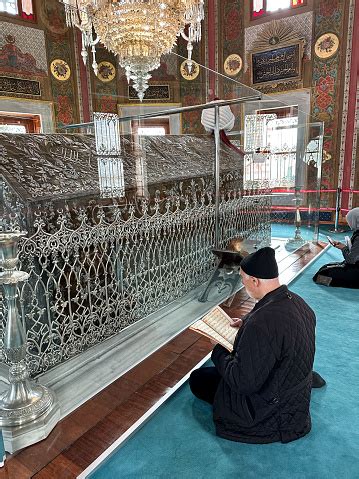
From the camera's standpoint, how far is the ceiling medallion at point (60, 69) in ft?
21.9

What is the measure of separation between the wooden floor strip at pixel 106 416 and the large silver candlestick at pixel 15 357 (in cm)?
12

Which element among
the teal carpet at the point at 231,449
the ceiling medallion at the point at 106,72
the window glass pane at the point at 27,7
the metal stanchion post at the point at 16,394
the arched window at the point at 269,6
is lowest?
the teal carpet at the point at 231,449

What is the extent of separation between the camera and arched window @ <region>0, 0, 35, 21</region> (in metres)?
4.78

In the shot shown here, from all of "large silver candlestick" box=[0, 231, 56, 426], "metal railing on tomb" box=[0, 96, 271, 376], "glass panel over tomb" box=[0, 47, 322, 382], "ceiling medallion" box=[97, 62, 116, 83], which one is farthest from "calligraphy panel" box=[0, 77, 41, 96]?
"large silver candlestick" box=[0, 231, 56, 426]

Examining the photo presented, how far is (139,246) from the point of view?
225 cm

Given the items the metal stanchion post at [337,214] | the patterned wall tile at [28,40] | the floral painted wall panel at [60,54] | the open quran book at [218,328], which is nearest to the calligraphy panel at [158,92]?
the floral painted wall panel at [60,54]

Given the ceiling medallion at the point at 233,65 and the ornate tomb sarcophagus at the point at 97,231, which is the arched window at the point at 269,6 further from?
the ornate tomb sarcophagus at the point at 97,231

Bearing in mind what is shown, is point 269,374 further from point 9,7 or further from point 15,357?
point 9,7

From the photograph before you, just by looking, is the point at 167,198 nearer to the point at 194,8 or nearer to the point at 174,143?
the point at 174,143

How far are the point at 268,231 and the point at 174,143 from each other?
1.88m

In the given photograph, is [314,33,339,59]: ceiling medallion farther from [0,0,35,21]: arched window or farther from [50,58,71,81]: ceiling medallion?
[0,0,35,21]: arched window

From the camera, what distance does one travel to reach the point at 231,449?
133 cm

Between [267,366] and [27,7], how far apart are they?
21.2 ft

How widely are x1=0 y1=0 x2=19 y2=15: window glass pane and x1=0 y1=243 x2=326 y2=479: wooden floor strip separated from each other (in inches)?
198
